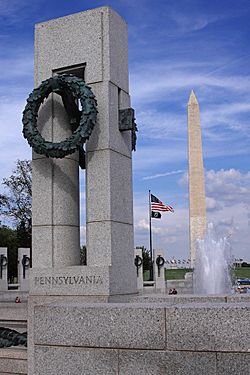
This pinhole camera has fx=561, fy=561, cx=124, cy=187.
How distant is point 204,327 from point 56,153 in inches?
183

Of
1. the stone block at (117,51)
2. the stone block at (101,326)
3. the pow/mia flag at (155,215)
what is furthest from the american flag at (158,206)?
the stone block at (101,326)

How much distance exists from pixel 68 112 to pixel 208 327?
5473 millimetres

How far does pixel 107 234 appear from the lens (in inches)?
349

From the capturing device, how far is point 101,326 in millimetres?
5617

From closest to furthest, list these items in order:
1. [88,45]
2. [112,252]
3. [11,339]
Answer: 1. [11,339]
2. [112,252]
3. [88,45]

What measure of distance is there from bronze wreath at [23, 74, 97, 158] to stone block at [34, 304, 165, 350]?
3.51 m

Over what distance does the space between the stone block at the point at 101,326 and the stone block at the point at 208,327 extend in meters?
0.13

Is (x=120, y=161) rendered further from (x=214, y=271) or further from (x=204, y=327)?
(x=214, y=271)

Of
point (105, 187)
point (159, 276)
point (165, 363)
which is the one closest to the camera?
point (165, 363)

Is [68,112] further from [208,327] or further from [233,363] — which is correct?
[233,363]

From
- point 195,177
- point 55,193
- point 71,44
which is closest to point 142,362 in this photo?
point 55,193

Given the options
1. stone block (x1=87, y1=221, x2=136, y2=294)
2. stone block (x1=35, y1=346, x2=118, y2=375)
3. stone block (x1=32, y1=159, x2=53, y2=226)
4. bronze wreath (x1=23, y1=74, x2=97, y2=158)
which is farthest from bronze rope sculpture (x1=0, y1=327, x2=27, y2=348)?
bronze wreath (x1=23, y1=74, x2=97, y2=158)

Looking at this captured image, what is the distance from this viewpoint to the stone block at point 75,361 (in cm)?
557

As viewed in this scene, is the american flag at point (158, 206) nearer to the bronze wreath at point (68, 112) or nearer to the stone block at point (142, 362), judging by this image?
the bronze wreath at point (68, 112)
